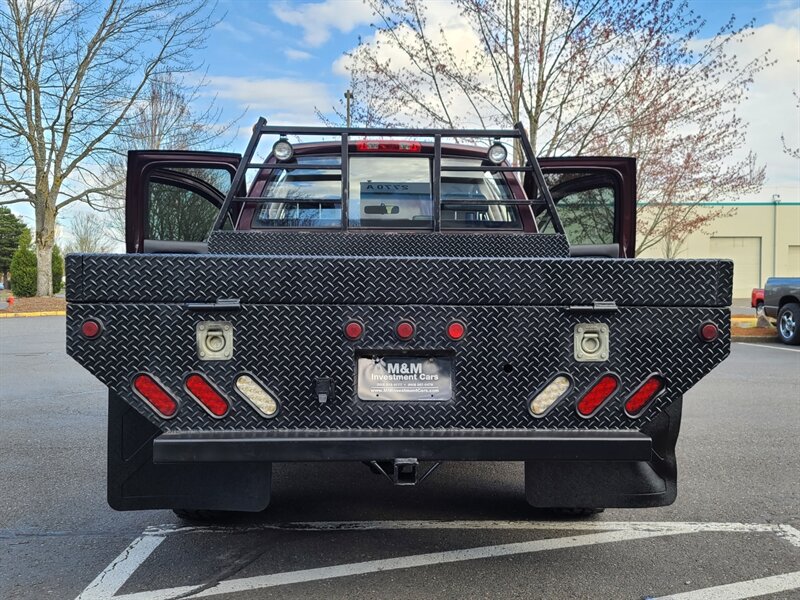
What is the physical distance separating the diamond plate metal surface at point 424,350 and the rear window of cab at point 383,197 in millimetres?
1779

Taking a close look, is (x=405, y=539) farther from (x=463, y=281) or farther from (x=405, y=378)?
(x=463, y=281)

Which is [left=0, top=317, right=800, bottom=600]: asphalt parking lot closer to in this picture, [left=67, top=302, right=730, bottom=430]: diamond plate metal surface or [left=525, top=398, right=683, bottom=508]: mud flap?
[left=525, top=398, right=683, bottom=508]: mud flap

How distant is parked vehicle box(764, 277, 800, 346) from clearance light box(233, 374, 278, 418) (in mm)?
13398

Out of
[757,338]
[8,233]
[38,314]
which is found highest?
[8,233]

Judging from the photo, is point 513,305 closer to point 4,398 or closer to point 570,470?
point 570,470

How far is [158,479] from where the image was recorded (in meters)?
3.03

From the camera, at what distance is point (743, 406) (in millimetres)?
7199

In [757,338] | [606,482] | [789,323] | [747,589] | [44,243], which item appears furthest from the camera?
[44,243]

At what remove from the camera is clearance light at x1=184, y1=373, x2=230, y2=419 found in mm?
2666

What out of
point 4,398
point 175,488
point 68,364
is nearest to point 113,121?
point 68,364

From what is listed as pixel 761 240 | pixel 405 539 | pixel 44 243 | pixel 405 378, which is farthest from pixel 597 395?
pixel 761 240

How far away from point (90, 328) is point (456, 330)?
4.53 ft

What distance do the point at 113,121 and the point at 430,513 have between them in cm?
2178

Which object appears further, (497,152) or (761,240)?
(761,240)
